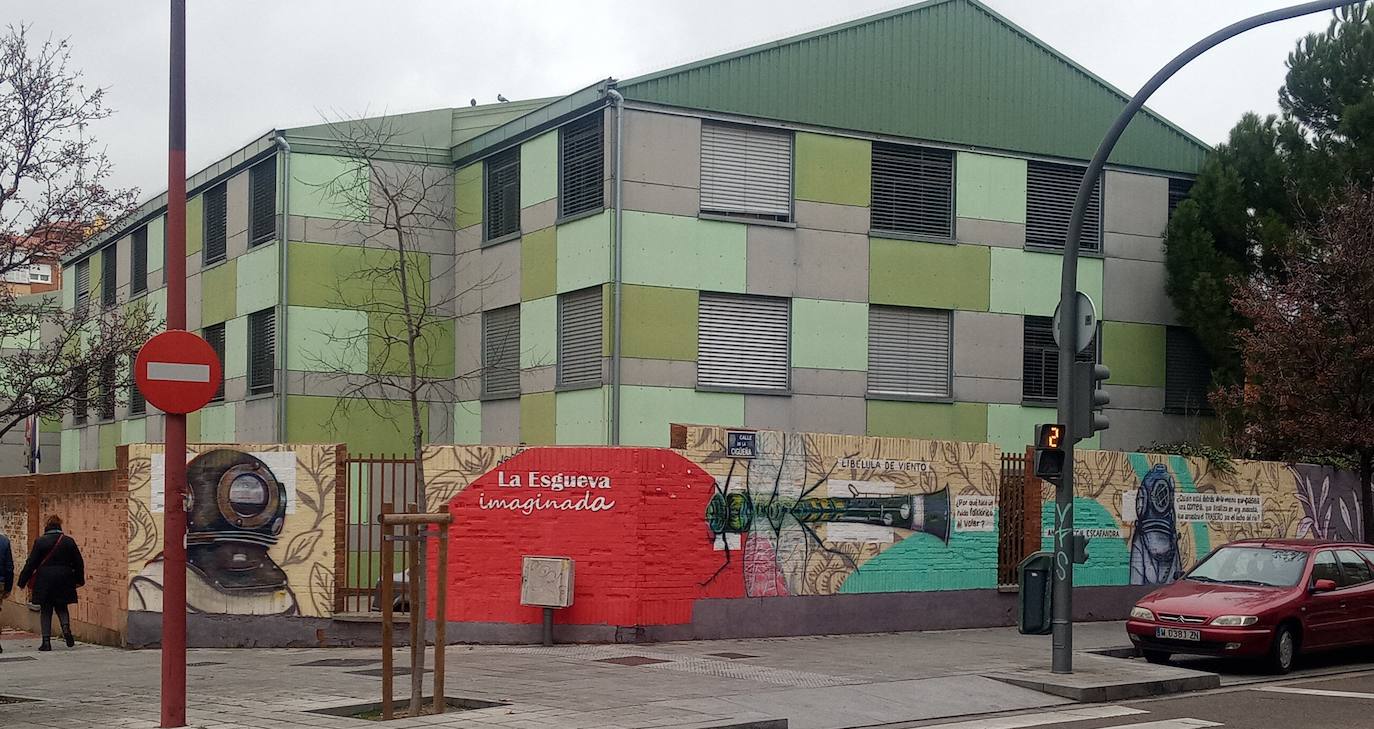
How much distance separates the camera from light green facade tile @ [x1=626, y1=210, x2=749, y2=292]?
72.2 feet

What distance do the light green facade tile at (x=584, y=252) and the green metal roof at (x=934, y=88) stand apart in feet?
6.79

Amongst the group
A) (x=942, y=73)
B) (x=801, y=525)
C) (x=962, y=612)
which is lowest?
(x=962, y=612)

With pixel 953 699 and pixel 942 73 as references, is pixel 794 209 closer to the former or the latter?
pixel 942 73

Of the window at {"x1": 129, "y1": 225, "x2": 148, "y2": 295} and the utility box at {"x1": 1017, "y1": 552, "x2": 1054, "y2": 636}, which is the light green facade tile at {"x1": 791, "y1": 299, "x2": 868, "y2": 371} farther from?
the window at {"x1": 129, "y1": 225, "x2": 148, "y2": 295}

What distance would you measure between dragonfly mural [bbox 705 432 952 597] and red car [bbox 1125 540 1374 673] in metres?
3.65

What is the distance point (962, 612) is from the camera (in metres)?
19.1

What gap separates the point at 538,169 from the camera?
2391 cm

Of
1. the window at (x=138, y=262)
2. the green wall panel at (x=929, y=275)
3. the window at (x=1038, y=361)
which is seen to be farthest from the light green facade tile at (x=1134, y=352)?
the window at (x=138, y=262)

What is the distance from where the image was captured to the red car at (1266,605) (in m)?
15.4

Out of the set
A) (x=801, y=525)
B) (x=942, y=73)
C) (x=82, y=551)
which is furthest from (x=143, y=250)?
(x=801, y=525)

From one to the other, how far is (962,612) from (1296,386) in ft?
→ 22.1

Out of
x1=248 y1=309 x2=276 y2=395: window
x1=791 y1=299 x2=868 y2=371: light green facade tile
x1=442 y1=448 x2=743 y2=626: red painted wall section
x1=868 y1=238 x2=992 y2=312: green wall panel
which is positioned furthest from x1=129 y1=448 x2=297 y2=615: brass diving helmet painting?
x1=868 y1=238 x2=992 y2=312: green wall panel

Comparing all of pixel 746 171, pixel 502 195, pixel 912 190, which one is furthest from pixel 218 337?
pixel 912 190

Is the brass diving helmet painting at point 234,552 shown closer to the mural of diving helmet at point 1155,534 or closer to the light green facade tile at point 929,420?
the light green facade tile at point 929,420
